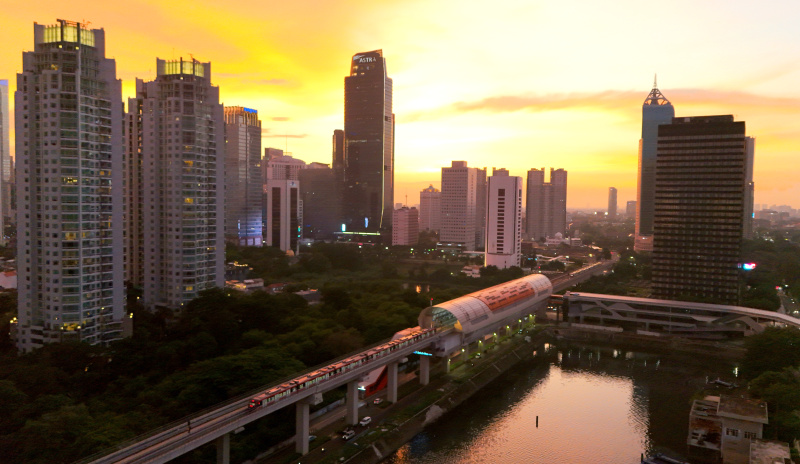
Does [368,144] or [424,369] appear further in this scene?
[368,144]

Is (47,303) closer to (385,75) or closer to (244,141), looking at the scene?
(244,141)

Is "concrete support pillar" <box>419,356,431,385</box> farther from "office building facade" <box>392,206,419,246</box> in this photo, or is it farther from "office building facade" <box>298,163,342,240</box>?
"office building facade" <box>298,163,342,240</box>

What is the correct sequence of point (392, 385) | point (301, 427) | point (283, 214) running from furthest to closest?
point (283, 214)
point (392, 385)
point (301, 427)

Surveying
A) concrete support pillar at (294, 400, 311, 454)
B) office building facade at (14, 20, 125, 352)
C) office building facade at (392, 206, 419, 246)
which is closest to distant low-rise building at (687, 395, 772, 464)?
concrete support pillar at (294, 400, 311, 454)

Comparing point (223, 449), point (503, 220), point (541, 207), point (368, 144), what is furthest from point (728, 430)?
point (541, 207)

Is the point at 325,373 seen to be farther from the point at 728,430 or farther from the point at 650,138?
the point at 650,138

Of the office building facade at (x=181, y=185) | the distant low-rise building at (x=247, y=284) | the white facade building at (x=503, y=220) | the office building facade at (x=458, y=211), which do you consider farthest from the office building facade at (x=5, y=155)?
the white facade building at (x=503, y=220)

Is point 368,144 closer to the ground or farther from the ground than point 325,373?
farther from the ground
